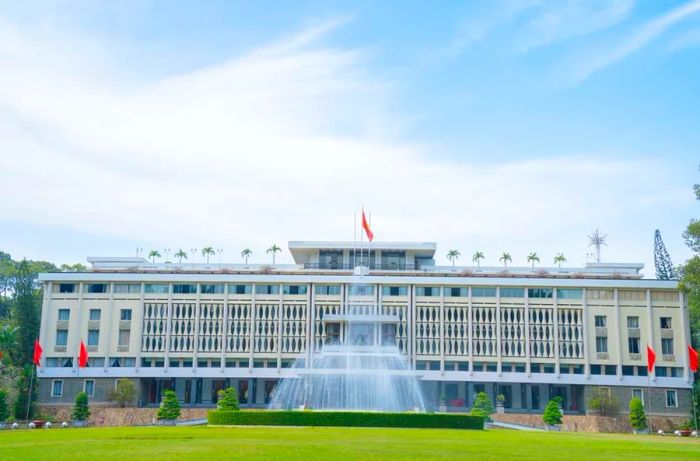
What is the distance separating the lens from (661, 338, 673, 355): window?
59938mm

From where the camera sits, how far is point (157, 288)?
62.8 metres

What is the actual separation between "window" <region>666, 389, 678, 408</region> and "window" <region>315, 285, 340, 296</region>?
85.6 feet

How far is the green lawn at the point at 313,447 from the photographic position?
20906 mm

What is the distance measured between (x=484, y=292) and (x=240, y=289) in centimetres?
1954

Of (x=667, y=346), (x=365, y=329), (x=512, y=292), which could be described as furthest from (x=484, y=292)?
(x=667, y=346)

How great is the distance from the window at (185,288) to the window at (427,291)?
58.9ft

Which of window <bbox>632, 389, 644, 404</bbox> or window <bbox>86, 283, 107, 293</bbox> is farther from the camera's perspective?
window <bbox>86, 283, 107, 293</bbox>

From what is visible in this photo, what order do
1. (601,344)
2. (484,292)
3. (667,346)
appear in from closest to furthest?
1. (667,346)
2. (601,344)
3. (484,292)

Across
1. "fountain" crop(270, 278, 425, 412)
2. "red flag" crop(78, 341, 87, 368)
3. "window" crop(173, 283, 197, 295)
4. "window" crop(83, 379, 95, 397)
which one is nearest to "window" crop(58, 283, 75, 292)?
"red flag" crop(78, 341, 87, 368)

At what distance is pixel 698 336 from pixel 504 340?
2051 cm

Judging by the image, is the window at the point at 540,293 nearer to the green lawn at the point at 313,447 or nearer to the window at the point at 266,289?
the window at the point at 266,289

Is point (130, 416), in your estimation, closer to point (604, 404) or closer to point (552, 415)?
point (552, 415)

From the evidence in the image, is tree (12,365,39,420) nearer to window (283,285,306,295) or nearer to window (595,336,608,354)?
window (283,285,306,295)

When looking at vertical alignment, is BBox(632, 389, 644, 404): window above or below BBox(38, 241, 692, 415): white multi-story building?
below
